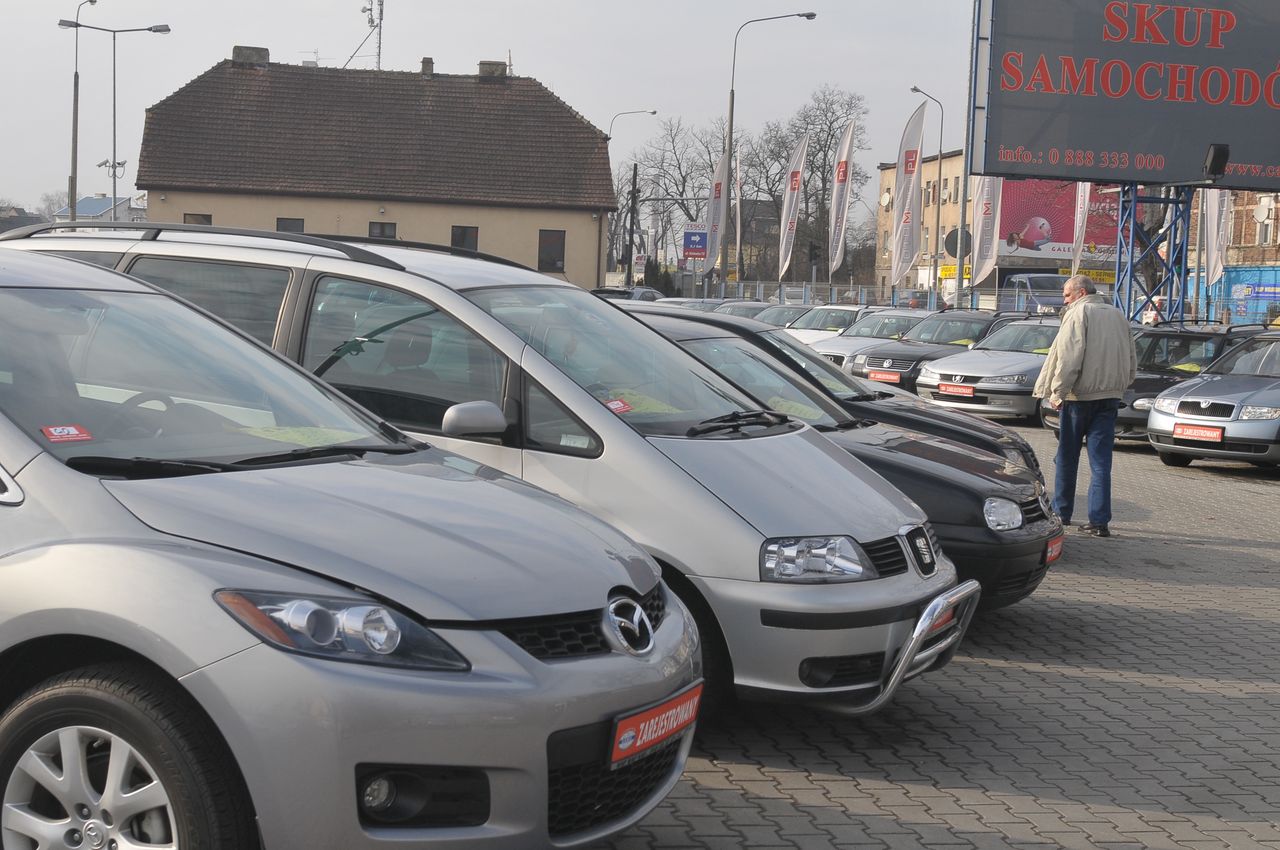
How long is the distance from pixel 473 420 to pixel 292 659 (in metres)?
1.82

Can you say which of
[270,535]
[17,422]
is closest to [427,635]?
[270,535]

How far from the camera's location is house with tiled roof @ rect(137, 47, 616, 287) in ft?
162

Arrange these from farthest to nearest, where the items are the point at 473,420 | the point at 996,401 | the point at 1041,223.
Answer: the point at 1041,223
the point at 996,401
the point at 473,420

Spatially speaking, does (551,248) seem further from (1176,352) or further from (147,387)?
(147,387)

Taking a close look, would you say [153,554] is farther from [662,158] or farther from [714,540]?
[662,158]

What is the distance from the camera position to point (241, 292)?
5.84 metres

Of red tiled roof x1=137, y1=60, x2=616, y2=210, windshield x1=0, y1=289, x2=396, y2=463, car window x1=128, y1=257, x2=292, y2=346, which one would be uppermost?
red tiled roof x1=137, y1=60, x2=616, y2=210

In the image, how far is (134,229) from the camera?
251 inches

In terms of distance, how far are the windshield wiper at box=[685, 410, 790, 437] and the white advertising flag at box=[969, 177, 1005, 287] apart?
27.9 metres

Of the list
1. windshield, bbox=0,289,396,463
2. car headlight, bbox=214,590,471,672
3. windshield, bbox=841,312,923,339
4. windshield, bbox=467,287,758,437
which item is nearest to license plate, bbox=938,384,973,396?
windshield, bbox=841,312,923,339

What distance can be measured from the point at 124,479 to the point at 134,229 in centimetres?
345

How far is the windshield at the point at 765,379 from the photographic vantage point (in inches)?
308

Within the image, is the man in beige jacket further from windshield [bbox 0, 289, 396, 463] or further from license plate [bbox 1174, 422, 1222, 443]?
windshield [bbox 0, 289, 396, 463]

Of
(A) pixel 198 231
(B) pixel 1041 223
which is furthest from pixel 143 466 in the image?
(B) pixel 1041 223
